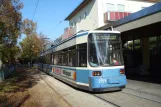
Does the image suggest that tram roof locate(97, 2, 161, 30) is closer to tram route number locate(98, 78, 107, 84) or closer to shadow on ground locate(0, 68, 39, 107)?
tram route number locate(98, 78, 107, 84)

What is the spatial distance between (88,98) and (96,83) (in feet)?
2.63

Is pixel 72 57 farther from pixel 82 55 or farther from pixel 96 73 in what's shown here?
pixel 96 73

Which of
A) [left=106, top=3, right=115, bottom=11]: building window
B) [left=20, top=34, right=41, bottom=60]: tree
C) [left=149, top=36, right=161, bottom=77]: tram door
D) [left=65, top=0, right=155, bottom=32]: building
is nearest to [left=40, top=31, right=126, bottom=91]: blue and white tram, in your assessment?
[left=149, top=36, right=161, bottom=77]: tram door

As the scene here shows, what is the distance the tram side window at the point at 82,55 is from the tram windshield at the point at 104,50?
369 millimetres

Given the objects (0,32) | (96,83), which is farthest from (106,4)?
(96,83)

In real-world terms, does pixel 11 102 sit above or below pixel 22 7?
below

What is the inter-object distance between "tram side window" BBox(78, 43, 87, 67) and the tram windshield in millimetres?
369

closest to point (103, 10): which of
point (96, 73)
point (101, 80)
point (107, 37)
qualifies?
point (107, 37)

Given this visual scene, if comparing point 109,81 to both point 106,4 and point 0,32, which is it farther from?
point 106,4

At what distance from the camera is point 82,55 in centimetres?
1216

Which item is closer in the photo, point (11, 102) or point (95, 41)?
point (11, 102)

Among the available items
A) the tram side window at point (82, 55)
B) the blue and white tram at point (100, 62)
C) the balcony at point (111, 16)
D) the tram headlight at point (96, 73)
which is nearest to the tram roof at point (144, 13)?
the blue and white tram at point (100, 62)

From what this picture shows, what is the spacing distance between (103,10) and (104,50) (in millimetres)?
17013

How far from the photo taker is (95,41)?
38.1ft
